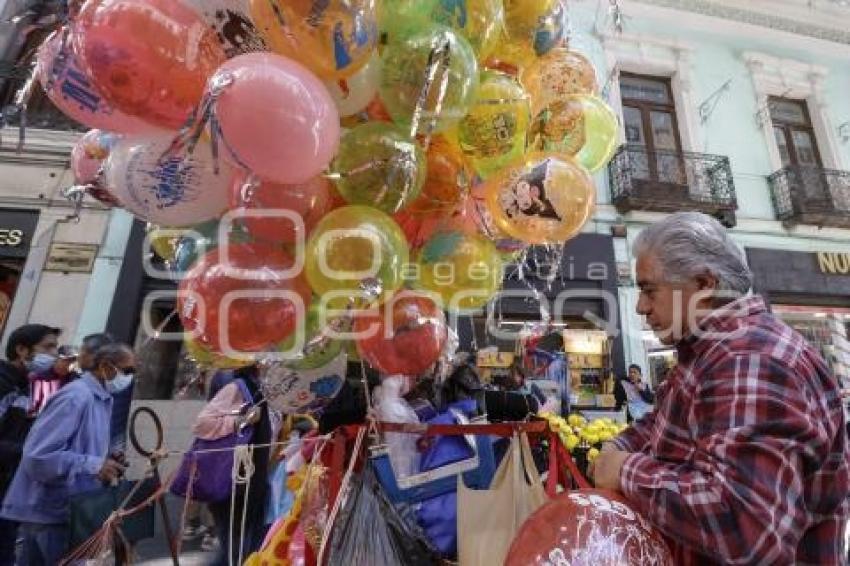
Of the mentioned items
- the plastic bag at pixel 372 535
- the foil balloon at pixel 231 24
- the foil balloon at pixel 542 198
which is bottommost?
the plastic bag at pixel 372 535

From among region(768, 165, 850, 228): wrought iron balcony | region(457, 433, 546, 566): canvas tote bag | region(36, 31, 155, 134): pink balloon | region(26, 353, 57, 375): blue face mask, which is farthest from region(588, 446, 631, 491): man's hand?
region(768, 165, 850, 228): wrought iron balcony

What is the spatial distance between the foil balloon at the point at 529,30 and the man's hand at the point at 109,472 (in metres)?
2.68

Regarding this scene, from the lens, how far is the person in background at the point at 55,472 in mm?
2455

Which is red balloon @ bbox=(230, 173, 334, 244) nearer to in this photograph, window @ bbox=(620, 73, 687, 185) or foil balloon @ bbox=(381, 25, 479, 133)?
foil balloon @ bbox=(381, 25, 479, 133)

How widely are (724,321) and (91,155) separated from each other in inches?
91.4

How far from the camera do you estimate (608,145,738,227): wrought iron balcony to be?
834 centimetres

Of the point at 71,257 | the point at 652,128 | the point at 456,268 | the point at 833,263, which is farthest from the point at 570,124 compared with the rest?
→ the point at 833,263

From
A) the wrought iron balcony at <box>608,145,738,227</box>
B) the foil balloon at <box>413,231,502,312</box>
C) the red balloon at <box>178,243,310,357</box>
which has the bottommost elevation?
the red balloon at <box>178,243,310,357</box>

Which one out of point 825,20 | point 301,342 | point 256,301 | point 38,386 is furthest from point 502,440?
point 825,20

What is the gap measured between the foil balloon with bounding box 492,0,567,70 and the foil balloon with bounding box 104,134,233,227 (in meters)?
1.35

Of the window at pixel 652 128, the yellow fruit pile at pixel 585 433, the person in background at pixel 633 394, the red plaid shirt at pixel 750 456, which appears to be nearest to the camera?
the red plaid shirt at pixel 750 456

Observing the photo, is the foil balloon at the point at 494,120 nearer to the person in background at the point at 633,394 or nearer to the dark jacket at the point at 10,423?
the dark jacket at the point at 10,423

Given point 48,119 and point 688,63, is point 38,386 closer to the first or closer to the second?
point 48,119

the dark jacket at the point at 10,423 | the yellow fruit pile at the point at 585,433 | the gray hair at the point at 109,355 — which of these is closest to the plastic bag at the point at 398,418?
the yellow fruit pile at the point at 585,433
